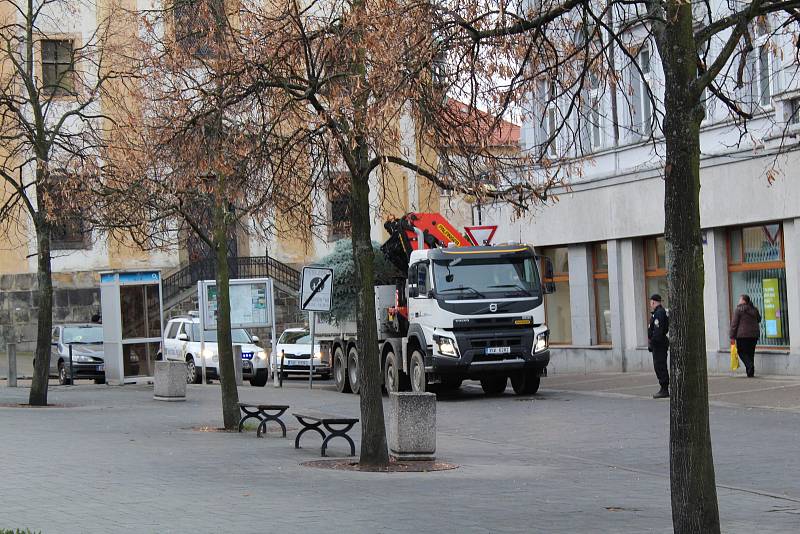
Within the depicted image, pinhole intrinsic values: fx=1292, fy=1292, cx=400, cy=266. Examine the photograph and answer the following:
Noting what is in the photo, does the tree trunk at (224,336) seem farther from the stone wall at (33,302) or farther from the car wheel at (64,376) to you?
the stone wall at (33,302)

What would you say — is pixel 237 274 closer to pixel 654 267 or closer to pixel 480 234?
pixel 654 267

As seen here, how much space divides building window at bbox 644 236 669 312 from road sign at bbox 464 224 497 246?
6.02 metres

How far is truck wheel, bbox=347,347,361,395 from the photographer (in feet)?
95.4

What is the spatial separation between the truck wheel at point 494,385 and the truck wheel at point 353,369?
304 centimetres

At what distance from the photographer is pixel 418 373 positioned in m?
25.9

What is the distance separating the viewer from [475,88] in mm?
10367

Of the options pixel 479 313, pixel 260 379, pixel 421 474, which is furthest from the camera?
pixel 260 379

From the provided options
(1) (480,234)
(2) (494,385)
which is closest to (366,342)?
(1) (480,234)

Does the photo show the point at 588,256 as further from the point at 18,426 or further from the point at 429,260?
the point at 18,426

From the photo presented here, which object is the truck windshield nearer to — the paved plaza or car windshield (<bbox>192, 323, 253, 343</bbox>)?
the paved plaza

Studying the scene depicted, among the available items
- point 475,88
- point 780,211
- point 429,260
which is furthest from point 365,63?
point 780,211

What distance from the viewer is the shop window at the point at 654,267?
31647 mm

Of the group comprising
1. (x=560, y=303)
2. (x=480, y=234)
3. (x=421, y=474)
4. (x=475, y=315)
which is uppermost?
(x=480, y=234)

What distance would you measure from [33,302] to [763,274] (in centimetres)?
2869
